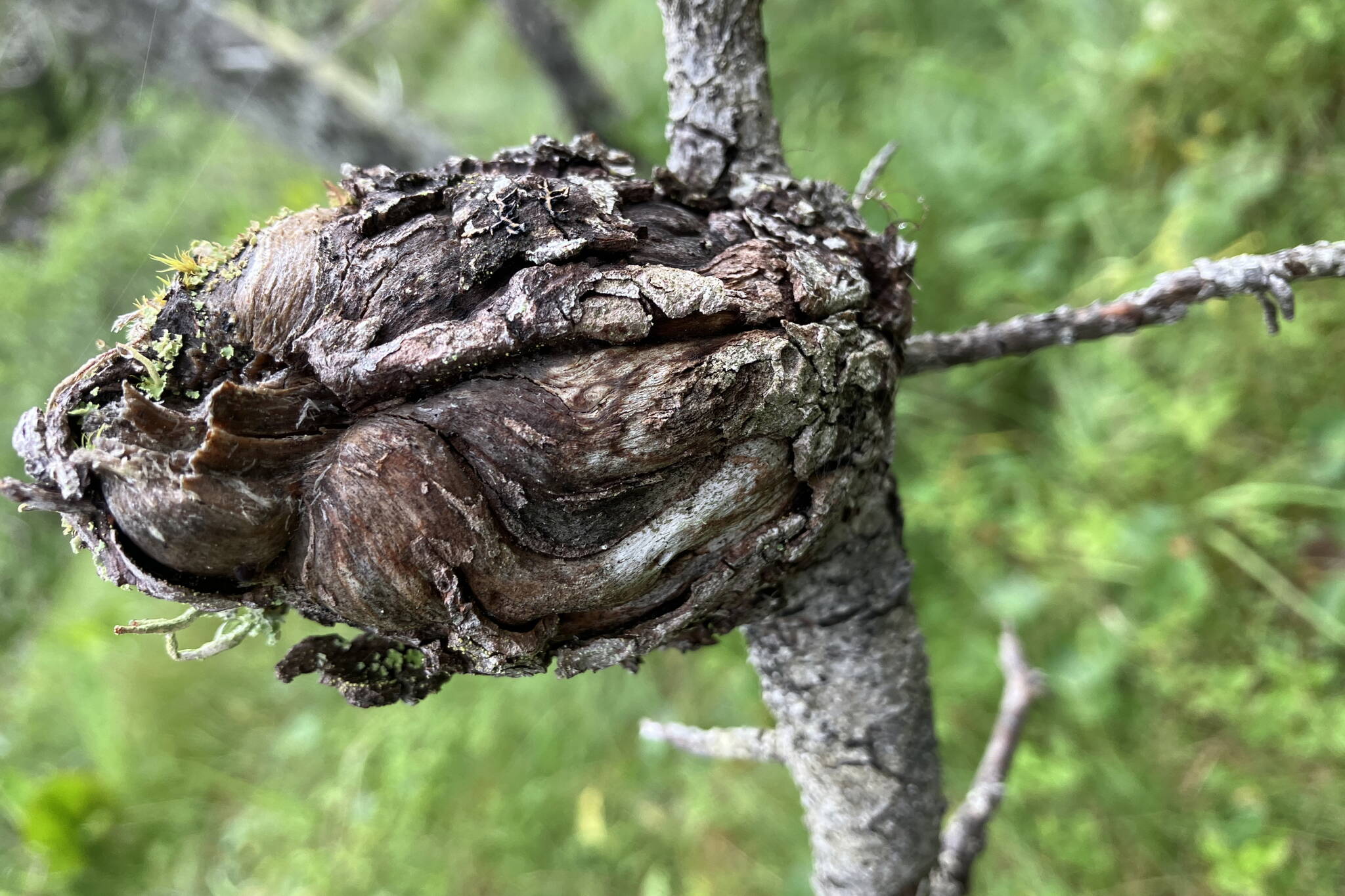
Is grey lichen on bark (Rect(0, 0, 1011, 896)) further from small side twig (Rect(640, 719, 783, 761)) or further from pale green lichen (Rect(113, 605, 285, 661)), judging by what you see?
small side twig (Rect(640, 719, 783, 761))

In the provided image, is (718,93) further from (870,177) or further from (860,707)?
(860,707)

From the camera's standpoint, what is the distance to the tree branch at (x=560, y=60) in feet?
9.02

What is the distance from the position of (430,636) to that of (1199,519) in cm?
244

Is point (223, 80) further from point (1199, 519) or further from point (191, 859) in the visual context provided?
point (1199, 519)

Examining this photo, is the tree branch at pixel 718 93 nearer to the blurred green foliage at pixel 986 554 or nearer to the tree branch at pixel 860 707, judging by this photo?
the tree branch at pixel 860 707

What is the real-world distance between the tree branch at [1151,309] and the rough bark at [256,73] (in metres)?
2.57

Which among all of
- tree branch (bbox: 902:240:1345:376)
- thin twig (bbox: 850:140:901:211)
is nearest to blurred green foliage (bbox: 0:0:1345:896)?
thin twig (bbox: 850:140:901:211)

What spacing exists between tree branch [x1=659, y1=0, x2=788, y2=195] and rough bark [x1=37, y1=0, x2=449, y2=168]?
2317mm

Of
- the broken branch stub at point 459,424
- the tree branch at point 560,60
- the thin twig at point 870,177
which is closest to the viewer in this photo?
the broken branch stub at point 459,424

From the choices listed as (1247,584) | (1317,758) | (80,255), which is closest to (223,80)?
(80,255)

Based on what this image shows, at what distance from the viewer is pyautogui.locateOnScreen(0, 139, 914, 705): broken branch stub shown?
0.68 m

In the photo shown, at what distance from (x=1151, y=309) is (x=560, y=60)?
7.87ft

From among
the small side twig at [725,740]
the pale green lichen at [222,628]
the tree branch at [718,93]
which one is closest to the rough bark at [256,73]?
the tree branch at [718,93]

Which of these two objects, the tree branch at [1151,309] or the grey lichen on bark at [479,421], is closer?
the grey lichen on bark at [479,421]
